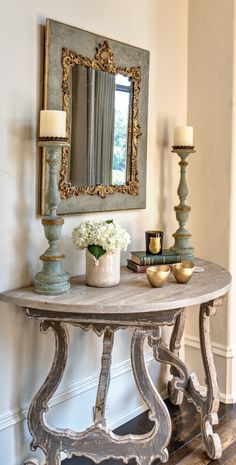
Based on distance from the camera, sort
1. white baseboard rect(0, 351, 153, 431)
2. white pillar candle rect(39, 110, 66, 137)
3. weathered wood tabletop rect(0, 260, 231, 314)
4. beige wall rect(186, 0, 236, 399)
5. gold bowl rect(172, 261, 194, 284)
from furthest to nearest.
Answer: beige wall rect(186, 0, 236, 399) → gold bowl rect(172, 261, 194, 284) → white baseboard rect(0, 351, 153, 431) → white pillar candle rect(39, 110, 66, 137) → weathered wood tabletop rect(0, 260, 231, 314)

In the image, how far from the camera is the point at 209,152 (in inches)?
102

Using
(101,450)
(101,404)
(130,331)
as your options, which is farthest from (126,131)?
(101,450)

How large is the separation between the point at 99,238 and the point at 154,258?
0.43 meters

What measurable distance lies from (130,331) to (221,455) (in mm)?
702

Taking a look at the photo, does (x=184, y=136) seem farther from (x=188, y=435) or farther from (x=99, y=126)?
(x=188, y=435)

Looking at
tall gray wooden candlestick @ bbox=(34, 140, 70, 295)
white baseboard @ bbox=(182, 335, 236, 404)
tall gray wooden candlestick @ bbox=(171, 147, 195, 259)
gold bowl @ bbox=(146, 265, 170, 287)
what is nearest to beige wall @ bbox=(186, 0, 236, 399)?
white baseboard @ bbox=(182, 335, 236, 404)

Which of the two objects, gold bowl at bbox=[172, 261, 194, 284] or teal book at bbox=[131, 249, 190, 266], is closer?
gold bowl at bbox=[172, 261, 194, 284]

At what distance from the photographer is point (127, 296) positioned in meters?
1.77

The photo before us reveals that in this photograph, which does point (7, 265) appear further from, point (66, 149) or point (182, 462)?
point (182, 462)

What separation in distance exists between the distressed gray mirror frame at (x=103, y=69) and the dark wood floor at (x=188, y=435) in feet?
3.51

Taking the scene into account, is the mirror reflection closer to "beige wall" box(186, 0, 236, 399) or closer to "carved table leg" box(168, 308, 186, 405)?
"beige wall" box(186, 0, 236, 399)

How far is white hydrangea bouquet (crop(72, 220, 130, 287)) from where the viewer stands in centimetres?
185

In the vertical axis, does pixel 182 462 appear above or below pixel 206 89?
below

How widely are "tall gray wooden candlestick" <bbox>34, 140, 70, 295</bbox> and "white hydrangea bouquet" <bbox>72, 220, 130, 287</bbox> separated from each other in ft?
0.38
